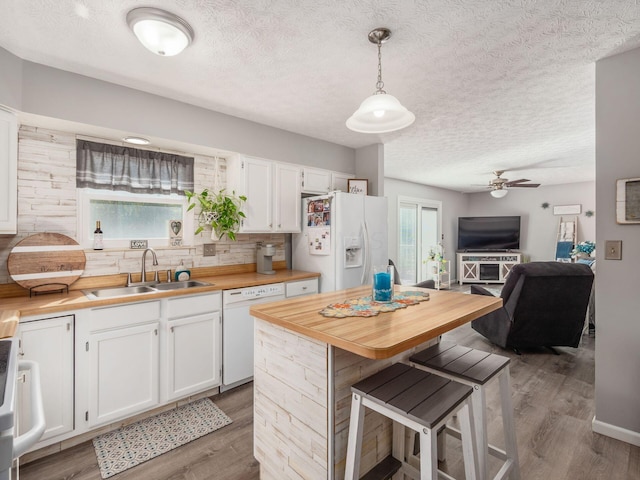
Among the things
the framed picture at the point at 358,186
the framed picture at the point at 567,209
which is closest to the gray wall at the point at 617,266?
the framed picture at the point at 358,186

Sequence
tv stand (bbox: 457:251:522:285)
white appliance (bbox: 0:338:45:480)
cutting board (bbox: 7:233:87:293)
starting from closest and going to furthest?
white appliance (bbox: 0:338:45:480) < cutting board (bbox: 7:233:87:293) < tv stand (bbox: 457:251:522:285)

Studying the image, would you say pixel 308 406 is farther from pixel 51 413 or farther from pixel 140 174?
pixel 140 174

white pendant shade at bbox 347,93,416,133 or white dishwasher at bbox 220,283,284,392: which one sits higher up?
white pendant shade at bbox 347,93,416,133

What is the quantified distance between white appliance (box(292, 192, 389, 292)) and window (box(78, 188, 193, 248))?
1.23 meters

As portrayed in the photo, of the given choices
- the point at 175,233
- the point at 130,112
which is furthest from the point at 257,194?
the point at 130,112

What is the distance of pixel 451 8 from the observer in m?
1.60

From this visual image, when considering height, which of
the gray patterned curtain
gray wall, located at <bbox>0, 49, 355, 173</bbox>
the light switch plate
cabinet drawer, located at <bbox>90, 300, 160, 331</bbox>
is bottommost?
cabinet drawer, located at <bbox>90, 300, 160, 331</bbox>

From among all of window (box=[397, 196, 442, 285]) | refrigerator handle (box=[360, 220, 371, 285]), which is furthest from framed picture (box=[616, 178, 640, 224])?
window (box=[397, 196, 442, 285])

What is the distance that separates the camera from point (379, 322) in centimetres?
140

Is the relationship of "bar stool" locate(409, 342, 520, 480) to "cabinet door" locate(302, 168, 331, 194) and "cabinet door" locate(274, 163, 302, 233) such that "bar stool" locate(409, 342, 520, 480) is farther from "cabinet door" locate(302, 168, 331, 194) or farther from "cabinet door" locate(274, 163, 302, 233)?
"cabinet door" locate(302, 168, 331, 194)

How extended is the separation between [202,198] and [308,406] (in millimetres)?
2282

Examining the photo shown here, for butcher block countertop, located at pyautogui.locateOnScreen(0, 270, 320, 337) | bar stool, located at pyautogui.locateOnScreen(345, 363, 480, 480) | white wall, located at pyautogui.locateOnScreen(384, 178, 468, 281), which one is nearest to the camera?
bar stool, located at pyautogui.locateOnScreen(345, 363, 480, 480)

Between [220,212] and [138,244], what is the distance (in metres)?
0.75

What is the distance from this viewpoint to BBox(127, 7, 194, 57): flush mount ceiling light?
1604 millimetres
